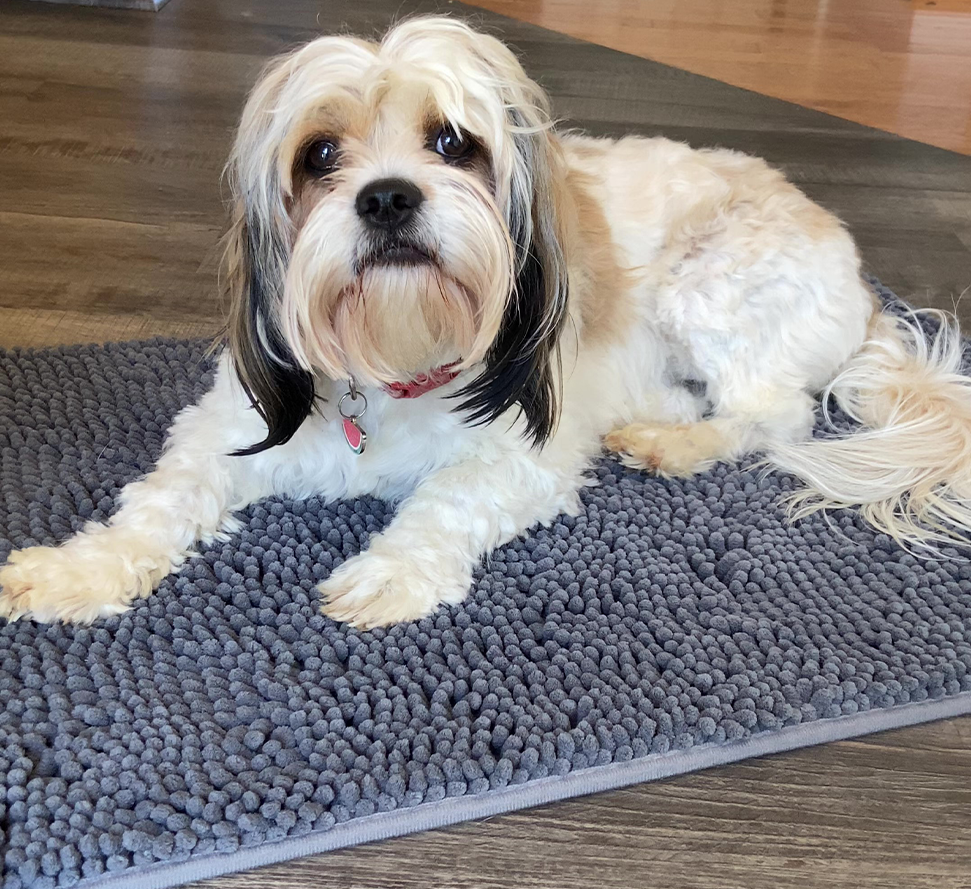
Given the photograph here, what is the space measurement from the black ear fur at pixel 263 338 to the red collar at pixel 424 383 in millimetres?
135

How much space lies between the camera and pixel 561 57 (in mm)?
4832

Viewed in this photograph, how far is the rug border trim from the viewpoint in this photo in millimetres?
1294

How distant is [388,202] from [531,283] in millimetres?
307

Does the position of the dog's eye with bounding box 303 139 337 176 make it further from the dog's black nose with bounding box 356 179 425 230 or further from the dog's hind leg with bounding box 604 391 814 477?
the dog's hind leg with bounding box 604 391 814 477

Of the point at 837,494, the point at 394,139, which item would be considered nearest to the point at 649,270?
the point at 837,494

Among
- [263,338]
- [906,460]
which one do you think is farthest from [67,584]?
[906,460]

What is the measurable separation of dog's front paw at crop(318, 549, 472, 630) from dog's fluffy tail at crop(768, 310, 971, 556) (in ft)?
2.38

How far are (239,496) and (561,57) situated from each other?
355cm

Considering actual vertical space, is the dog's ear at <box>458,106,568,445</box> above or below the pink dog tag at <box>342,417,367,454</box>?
above

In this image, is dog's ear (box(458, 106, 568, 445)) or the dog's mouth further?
dog's ear (box(458, 106, 568, 445))

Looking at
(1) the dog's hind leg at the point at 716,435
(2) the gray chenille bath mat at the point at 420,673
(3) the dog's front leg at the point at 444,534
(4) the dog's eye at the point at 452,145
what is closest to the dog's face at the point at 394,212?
(4) the dog's eye at the point at 452,145

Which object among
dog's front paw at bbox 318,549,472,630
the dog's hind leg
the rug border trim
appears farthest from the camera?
the dog's hind leg

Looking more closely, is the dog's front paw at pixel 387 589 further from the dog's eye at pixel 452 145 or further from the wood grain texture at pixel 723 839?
the dog's eye at pixel 452 145

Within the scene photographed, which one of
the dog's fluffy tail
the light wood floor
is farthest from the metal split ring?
the light wood floor
